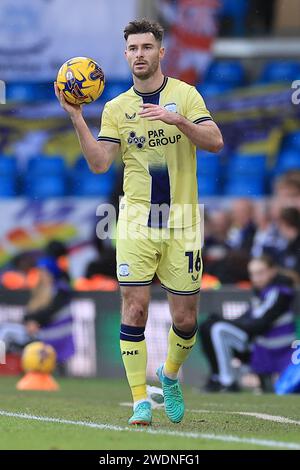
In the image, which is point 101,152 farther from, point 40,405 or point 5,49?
point 5,49

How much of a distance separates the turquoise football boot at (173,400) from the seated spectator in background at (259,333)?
4.86m

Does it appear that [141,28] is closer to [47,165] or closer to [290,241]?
[290,241]

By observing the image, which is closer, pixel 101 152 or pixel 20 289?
pixel 101 152

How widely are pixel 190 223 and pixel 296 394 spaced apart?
4471 mm

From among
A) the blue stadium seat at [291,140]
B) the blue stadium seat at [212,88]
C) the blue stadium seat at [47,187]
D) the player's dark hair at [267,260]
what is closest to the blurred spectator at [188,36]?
the blue stadium seat at [212,88]

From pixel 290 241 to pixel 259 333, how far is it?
7.24 feet

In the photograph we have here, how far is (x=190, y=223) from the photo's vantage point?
8203 millimetres

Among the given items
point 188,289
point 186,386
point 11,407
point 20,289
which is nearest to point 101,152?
point 188,289

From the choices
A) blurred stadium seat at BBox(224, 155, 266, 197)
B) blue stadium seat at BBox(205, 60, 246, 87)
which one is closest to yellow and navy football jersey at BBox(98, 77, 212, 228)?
blurred stadium seat at BBox(224, 155, 266, 197)

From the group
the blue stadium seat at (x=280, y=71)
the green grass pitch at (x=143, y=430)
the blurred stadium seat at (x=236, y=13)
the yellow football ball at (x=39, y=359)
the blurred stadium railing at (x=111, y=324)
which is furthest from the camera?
the blurred stadium seat at (x=236, y=13)

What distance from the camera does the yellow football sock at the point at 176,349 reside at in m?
8.37

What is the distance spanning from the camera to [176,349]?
332 inches

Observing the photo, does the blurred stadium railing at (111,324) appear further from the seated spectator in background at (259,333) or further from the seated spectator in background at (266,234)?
the seated spectator in background at (266,234)
